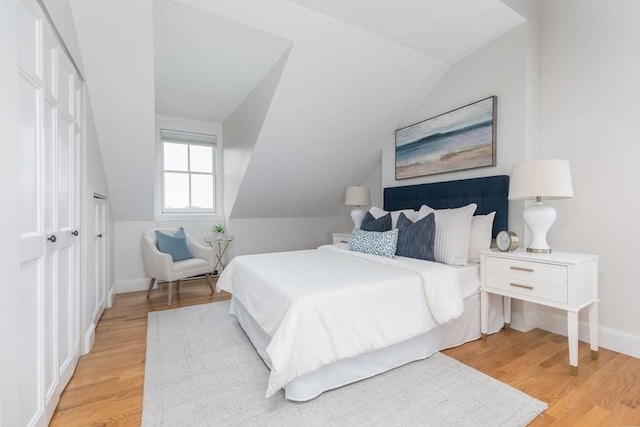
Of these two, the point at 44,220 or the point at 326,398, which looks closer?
the point at 44,220

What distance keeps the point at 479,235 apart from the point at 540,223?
0.45m

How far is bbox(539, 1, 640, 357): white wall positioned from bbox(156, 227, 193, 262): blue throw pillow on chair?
12.5 ft

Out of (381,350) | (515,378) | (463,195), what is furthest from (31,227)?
(463,195)

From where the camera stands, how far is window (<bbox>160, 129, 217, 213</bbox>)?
14.6 feet

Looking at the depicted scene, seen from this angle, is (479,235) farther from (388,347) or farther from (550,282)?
(388,347)

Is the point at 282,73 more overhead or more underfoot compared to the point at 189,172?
more overhead

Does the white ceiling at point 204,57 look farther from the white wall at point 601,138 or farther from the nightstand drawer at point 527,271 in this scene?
the nightstand drawer at point 527,271

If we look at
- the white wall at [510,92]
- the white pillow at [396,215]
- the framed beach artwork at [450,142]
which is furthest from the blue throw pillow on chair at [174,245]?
the white wall at [510,92]

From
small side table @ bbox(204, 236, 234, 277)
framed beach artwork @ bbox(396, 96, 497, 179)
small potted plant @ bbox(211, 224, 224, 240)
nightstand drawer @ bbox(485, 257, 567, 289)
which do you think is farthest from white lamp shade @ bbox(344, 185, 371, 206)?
nightstand drawer @ bbox(485, 257, 567, 289)

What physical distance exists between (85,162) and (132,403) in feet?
5.52

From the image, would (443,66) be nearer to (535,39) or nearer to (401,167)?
(535,39)

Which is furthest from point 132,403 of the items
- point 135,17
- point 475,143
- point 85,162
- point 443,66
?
point 443,66

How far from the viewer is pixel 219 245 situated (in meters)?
4.50

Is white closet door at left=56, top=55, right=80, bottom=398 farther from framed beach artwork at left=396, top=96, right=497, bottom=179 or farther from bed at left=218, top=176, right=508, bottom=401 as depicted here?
framed beach artwork at left=396, top=96, right=497, bottom=179
